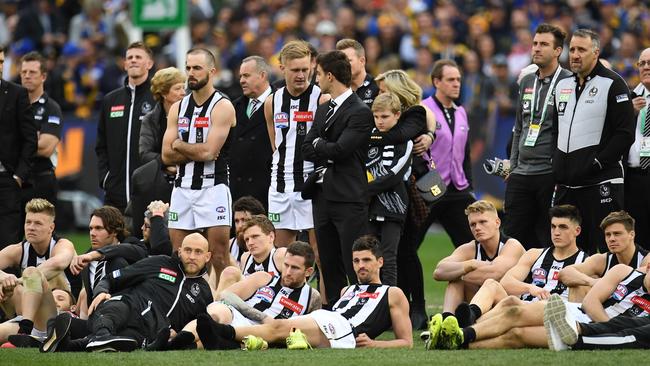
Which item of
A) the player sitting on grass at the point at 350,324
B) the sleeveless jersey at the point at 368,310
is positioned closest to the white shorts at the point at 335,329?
the player sitting on grass at the point at 350,324

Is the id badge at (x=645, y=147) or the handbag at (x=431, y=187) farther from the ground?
the id badge at (x=645, y=147)

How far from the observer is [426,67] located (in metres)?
21.0

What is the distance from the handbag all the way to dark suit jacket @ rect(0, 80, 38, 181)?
374cm

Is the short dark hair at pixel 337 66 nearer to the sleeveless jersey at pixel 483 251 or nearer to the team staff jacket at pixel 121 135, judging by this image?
the sleeveless jersey at pixel 483 251

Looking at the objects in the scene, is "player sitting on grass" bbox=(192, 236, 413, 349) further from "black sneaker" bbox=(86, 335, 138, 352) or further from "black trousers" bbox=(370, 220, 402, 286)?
"black trousers" bbox=(370, 220, 402, 286)

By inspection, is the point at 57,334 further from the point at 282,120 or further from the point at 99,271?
the point at 282,120

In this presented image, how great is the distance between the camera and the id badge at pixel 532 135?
39.4 feet

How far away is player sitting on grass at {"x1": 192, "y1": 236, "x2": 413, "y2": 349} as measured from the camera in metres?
9.93

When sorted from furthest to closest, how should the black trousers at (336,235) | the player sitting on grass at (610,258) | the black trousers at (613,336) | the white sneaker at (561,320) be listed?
the black trousers at (336,235) → the player sitting on grass at (610,258) → the black trousers at (613,336) → the white sneaker at (561,320)

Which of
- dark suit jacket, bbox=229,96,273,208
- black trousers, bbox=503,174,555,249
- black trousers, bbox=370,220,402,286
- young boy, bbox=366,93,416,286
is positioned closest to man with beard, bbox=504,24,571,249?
black trousers, bbox=503,174,555,249

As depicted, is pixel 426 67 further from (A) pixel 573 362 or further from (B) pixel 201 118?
(A) pixel 573 362

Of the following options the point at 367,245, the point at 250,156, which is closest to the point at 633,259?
the point at 367,245

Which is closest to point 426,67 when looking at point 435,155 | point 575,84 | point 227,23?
point 227,23

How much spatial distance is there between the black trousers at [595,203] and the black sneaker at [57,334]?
169 inches
